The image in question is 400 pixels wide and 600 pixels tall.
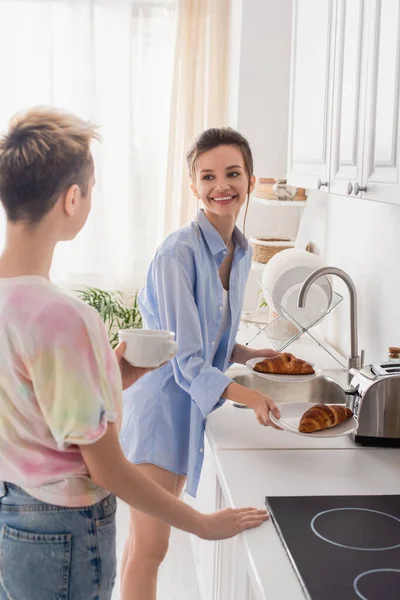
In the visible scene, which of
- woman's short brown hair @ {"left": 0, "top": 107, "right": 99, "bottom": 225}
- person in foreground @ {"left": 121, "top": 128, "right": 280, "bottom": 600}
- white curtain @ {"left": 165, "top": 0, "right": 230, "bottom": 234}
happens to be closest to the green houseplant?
white curtain @ {"left": 165, "top": 0, "right": 230, "bottom": 234}

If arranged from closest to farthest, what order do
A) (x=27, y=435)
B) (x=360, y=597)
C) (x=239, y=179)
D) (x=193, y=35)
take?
(x=360, y=597)
(x=27, y=435)
(x=239, y=179)
(x=193, y=35)

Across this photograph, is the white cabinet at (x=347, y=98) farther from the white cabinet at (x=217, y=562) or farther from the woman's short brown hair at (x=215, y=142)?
the white cabinet at (x=217, y=562)

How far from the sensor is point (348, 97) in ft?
5.87

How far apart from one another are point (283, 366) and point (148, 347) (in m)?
0.69

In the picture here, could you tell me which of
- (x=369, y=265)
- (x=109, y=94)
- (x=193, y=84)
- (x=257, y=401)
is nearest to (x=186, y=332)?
(x=257, y=401)

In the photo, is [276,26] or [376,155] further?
[276,26]

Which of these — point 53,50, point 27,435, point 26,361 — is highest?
point 53,50

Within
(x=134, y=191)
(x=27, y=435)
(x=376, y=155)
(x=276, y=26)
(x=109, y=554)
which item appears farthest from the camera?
(x=134, y=191)

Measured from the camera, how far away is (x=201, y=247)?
1.87 metres

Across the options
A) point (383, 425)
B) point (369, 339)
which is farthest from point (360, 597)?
point (369, 339)

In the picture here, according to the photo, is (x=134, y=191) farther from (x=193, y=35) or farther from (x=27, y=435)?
(x=27, y=435)

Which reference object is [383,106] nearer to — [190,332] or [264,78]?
[190,332]

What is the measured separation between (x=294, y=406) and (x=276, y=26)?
6.92ft

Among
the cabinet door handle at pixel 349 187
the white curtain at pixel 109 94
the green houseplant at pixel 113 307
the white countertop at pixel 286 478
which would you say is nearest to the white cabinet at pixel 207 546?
the white countertop at pixel 286 478
